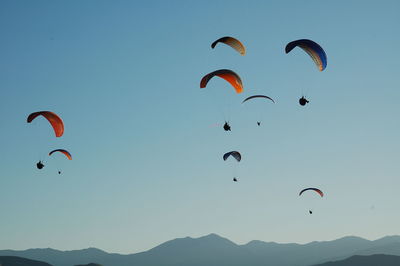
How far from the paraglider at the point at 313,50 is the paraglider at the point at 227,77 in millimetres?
4406

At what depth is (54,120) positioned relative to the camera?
35.1 m

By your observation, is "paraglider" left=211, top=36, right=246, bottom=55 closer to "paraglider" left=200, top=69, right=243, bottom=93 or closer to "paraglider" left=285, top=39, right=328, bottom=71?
"paraglider" left=200, top=69, right=243, bottom=93

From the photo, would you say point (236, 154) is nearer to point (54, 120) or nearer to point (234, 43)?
point (234, 43)

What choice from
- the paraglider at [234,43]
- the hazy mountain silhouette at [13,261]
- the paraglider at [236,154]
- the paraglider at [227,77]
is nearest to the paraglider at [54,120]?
the paraglider at [227,77]

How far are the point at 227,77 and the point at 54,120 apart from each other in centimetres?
1353

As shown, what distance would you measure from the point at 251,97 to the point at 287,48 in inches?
239

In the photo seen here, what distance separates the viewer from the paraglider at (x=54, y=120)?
33.7 metres

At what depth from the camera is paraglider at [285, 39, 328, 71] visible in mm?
30719

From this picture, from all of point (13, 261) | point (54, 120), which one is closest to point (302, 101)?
point (54, 120)

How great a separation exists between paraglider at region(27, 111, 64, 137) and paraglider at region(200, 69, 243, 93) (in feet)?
37.5

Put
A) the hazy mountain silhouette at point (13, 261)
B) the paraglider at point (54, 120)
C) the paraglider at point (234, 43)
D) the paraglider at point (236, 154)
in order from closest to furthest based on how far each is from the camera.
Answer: the paraglider at point (234, 43) < the paraglider at point (54, 120) < the paraglider at point (236, 154) < the hazy mountain silhouette at point (13, 261)

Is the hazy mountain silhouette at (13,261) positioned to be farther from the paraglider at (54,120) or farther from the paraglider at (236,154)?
the paraglider at (236,154)

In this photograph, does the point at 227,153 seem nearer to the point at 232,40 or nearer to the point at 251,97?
the point at 251,97

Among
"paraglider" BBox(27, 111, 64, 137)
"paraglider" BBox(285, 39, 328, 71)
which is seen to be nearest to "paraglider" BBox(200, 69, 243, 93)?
"paraglider" BBox(285, 39, 328, 71)
